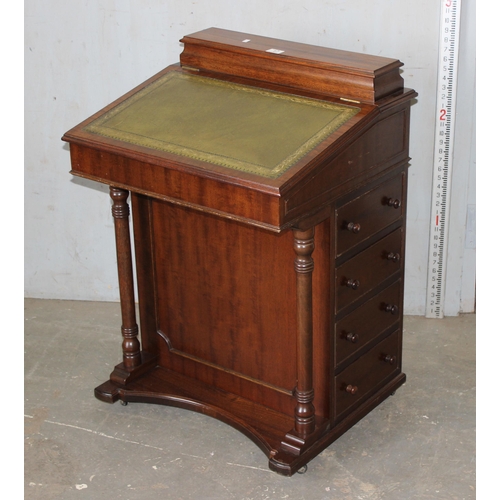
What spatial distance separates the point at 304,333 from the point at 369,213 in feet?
1.62

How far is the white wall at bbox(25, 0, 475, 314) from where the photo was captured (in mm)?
3781

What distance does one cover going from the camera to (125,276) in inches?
141

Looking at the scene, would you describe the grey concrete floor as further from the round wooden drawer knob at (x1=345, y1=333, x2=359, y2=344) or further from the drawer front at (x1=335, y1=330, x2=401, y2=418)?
the round wooden drawer knob at (x1=345, y1=333, x2=359, y2=344)

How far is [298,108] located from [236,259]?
0.62 meters

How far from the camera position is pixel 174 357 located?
3740 mm

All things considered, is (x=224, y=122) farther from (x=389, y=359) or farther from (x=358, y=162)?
(x=389, y=359)

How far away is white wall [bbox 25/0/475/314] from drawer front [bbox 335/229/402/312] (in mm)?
673

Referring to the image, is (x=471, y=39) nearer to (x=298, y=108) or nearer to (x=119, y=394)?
(x=298, y=108)

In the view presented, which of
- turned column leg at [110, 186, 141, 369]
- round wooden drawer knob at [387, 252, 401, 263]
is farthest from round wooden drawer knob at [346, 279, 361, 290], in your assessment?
turned column leg at [110, 186, 141, 369]

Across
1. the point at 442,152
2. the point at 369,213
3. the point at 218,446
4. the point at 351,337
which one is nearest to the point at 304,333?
the point at 351,337

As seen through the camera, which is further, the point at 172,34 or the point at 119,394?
the point at 172,34

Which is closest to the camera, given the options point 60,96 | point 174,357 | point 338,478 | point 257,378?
point 338,478

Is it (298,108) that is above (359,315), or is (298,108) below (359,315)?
above

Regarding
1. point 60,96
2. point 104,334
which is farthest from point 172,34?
point 104,334
